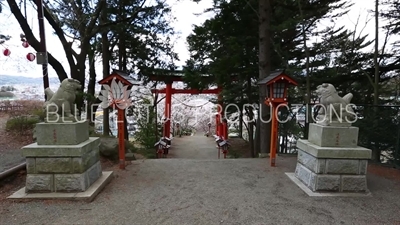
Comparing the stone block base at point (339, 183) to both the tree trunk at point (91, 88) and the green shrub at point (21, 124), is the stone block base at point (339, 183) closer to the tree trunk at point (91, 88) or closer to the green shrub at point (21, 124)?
the tree trunk at point (91, 88)

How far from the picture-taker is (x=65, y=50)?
6828 mm

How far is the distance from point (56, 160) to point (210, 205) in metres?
2.05

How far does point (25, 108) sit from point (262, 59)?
8.51 meters

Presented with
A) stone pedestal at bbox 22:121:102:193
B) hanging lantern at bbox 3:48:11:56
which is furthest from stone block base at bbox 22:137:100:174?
hanging lantern at bbox 3:48:11:56

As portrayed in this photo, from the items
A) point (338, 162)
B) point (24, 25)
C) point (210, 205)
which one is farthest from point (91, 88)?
point (338, 162)

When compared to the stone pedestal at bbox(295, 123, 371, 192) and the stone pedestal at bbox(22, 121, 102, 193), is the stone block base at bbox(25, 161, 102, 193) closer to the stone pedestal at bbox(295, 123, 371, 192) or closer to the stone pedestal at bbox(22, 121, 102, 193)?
the stone pedestal at bbox(22, 121, 102, 193)

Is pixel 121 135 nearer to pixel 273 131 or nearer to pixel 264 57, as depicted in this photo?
pixel 273 131

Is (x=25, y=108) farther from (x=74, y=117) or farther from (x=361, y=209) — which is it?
(x=361, y=209)

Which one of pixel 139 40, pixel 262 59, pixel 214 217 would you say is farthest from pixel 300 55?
pixel 214 217

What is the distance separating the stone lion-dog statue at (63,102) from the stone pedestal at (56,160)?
6.6 inches

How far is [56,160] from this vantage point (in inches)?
124

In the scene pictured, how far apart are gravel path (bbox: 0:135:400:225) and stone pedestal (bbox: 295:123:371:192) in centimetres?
21

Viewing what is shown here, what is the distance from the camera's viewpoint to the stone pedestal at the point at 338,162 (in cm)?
334

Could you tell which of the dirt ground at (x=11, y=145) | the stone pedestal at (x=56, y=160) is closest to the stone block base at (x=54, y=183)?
the stone pedestal at (x=56, y=160)
